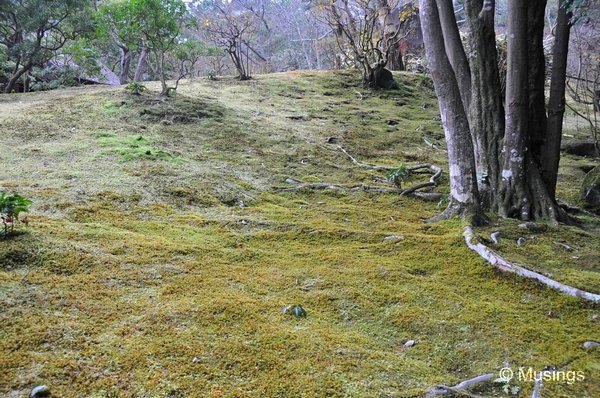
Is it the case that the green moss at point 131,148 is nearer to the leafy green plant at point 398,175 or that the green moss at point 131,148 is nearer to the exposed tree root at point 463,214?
the leafy green plant at point 398,175

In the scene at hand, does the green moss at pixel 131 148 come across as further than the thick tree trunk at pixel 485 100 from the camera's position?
Yes

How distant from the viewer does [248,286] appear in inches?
126

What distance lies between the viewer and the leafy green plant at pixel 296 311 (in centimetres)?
Result: 280

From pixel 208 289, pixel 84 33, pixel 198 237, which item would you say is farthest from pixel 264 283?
pixel 84 33

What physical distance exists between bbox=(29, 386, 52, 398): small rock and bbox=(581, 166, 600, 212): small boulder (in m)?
6.45

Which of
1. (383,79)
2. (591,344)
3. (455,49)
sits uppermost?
(383,79)

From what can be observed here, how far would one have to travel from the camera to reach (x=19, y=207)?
330 centimetres

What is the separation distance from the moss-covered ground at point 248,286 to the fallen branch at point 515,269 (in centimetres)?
7

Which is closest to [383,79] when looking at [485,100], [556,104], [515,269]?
[556,104]

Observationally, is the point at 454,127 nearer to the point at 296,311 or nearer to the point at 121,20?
the point at 296,311

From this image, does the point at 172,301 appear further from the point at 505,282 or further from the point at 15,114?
the point at 15,114

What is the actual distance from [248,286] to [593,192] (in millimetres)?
5245

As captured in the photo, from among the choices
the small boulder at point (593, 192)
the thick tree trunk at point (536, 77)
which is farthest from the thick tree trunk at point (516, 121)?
the small boulder at point (593, 192)

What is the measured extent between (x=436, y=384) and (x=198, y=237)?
2.57m
